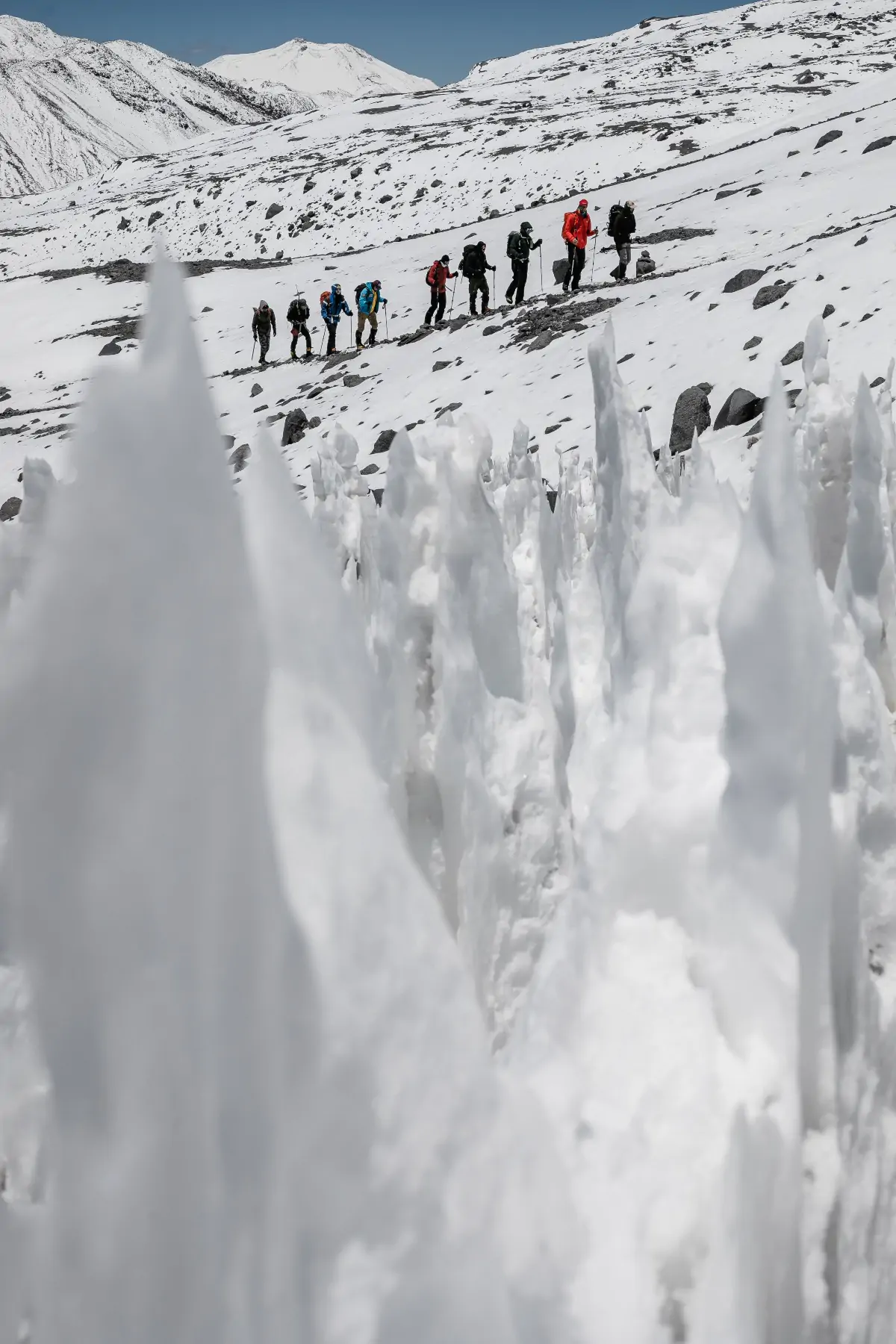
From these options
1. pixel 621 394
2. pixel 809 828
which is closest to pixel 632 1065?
pixel 809 828

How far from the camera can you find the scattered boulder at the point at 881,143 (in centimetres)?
1905

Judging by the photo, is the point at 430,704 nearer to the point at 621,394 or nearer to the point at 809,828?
the point at 621,394

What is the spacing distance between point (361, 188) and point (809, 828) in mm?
39626

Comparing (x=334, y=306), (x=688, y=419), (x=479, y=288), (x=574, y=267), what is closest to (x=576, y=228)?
(x=574, y=267)

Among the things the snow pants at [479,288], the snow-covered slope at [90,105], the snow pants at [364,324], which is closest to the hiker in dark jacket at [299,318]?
Answer: the snow pants at [364,324]

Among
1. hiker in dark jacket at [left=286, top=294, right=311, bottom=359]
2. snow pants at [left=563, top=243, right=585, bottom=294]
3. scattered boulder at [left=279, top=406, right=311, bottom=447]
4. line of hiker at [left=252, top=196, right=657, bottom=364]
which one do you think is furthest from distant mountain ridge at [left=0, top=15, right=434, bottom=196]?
scattered boulder at [left=279, top=406, right=311, bottom=447]

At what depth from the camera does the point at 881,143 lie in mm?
19141

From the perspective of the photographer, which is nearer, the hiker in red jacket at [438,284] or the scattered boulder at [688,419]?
the scattered boulder at [688,419]

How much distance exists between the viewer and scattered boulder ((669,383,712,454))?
1038 centimetres

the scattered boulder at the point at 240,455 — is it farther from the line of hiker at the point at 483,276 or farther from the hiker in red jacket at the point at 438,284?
the hiker in red jacket at the point at 438,284

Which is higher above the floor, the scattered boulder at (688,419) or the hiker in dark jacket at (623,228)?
the hiker in dark jacket at (623,228)

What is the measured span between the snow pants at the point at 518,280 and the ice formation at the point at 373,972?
1708cm

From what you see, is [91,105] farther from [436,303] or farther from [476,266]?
[476,266]

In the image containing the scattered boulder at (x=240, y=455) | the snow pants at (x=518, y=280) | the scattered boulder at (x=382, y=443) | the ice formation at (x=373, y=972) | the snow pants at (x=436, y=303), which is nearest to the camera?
the ice formation at (x=373, y=972)
